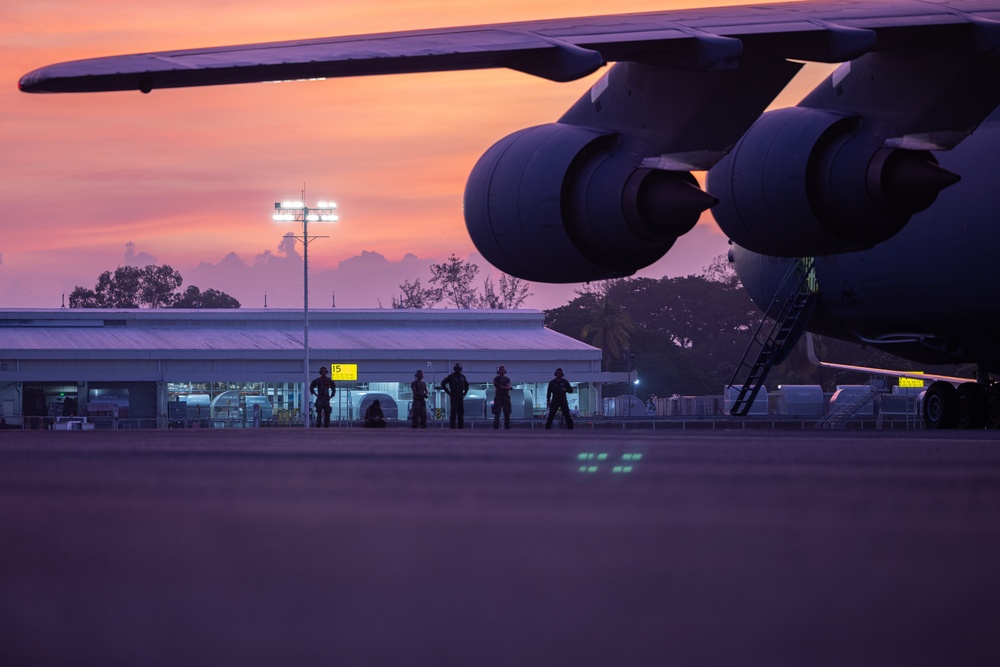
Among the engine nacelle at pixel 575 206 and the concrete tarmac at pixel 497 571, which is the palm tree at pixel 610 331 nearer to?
the engine nacelle at pixel 575 206

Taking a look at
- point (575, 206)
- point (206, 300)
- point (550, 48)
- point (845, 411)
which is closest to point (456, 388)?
point (575, 206)

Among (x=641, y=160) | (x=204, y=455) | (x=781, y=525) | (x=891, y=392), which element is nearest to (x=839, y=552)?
(x=781, y=525)

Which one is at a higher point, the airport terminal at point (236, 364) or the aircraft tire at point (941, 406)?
the airport terminal at point (236, 364)

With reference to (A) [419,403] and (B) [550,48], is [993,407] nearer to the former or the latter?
(A) [419,403]

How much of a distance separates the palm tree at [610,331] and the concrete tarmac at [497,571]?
8753 cm

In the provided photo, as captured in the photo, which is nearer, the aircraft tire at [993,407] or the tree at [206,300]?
the aircraft tire at [993,407]

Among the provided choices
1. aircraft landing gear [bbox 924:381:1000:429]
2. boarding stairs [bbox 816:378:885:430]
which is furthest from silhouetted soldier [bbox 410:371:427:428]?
boarding stairs [bbox 816:378:885:430]

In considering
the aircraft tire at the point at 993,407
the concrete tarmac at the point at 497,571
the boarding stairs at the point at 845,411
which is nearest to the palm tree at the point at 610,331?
the boarding stairs at the point at 845,411

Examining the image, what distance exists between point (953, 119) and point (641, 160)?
2.16 meters

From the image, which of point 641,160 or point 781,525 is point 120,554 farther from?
point 641,160

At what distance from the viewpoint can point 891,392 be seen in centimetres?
5003

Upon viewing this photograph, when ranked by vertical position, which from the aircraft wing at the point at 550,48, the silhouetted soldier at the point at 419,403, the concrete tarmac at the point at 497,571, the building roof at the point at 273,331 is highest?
the building roof at the point at 273,331

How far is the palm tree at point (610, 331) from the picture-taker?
94750mm

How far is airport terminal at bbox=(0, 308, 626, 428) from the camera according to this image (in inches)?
2457
